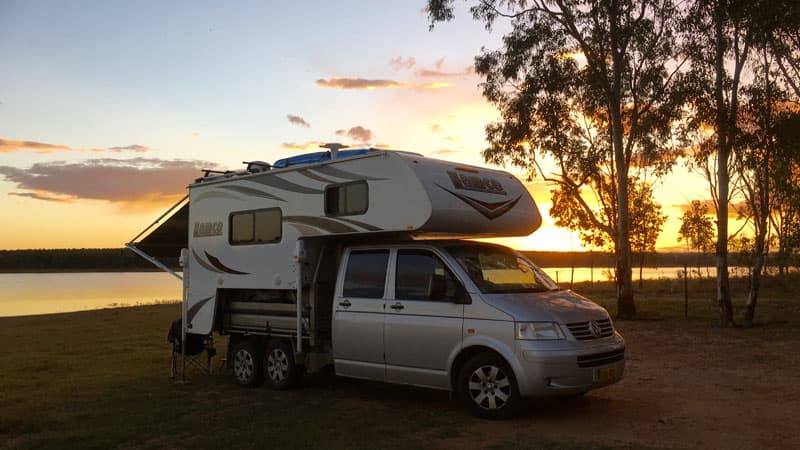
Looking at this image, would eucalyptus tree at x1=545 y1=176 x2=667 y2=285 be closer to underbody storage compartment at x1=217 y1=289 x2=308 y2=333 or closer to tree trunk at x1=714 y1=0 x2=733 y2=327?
tree trunk at x1=714 y1=0 x2=733 y2=327

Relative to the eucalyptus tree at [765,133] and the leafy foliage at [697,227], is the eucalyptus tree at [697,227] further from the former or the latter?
the eucalyptus tree at [765,133]

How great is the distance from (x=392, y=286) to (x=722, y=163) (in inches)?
523

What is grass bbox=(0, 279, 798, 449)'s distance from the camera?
7406mm

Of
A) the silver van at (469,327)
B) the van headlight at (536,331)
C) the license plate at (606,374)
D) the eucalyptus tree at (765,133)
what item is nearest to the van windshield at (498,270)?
the silver van at (469,327)

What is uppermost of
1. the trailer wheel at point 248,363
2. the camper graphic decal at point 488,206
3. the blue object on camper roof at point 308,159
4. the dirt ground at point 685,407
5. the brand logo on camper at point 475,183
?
the blue object on camper roof at point 308,159

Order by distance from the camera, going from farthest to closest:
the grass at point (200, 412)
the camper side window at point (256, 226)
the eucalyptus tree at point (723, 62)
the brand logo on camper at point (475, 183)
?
the eucalyptus tree at point (723, 62) < the camper side window at point (256, 226) < the brand logo on camper at point (475, 183) < the grass at point (200, 412)

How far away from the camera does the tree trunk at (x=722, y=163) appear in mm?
18672

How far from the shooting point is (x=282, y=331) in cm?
1023

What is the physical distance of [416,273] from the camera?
346 inches

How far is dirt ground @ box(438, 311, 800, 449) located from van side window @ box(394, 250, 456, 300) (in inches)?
67.5

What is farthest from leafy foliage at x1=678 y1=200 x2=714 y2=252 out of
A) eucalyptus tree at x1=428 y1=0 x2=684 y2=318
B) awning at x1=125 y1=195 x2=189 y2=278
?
awning at x1=125 y1=195 x2=189 y2=278

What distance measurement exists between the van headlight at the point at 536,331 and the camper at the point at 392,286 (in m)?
0.01

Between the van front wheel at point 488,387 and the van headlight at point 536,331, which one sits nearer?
the van headlight at point 536,331

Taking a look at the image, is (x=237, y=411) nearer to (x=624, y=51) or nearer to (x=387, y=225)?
(x=387, y=225)
